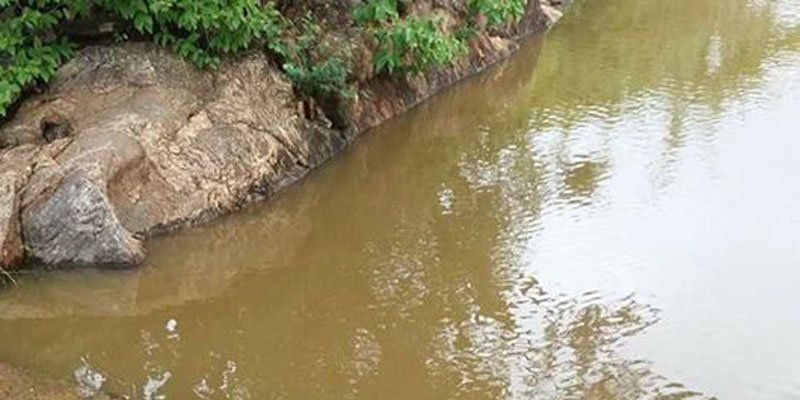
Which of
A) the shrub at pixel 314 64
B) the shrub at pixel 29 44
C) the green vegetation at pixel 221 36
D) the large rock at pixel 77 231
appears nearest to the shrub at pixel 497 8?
the green vegetation at pixel 221 36

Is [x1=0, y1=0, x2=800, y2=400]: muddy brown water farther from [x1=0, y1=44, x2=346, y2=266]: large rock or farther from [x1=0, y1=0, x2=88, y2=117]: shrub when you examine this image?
[x1=0, y1=0, x2=88, y2=117]: shrub

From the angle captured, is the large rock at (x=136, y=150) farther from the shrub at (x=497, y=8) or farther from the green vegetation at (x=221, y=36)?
the shrub at (x=497, y=8)

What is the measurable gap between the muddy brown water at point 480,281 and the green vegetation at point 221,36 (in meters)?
0.78

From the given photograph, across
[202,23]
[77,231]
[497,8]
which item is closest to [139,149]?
[77,231]

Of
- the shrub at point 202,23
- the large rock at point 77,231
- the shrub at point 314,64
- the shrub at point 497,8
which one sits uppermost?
the shrub at point 202,23

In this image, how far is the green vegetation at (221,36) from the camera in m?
6.95

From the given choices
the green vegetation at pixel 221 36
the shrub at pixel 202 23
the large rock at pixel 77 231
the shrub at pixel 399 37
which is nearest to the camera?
the large rock at pixel 77 231

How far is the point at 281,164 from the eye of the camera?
780 cm

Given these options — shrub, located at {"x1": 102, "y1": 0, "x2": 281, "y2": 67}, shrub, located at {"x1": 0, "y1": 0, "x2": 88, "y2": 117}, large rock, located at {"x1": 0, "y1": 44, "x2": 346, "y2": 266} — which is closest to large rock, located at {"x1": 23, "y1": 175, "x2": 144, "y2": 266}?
large rock, located at {"x1": 0, "y1": 44, "x2": 346, "y2": 266}

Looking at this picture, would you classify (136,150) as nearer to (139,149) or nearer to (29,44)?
(139,149)

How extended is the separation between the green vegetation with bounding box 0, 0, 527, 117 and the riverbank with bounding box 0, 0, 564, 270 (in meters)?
0.15

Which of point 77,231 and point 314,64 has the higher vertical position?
point 314,64

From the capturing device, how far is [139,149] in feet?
22.4

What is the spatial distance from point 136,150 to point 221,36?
1356 mm
